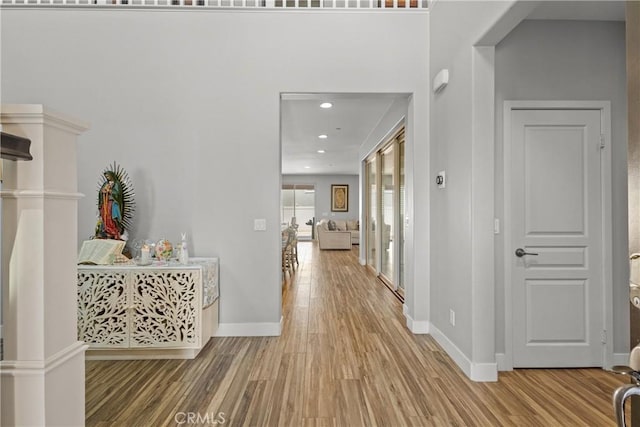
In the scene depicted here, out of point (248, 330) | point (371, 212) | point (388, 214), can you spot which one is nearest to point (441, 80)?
point (248, 330)

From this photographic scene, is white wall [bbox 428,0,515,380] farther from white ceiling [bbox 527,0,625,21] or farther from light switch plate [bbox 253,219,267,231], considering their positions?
light switch plate [bbox 253,219,267,231]

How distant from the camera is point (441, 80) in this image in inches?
115

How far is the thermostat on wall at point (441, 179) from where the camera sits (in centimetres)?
297

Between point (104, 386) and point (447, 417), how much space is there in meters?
2.32

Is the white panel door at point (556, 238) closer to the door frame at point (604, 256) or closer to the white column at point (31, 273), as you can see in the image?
the door frame at point (604, 256)

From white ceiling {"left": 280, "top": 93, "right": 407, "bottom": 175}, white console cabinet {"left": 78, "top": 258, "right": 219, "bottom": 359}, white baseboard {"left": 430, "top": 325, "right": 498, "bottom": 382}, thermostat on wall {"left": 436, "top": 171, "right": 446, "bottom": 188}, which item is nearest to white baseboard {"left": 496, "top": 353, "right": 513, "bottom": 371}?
white baseboard {"left": 430, "top": 325, "right": 498, "bottom": 382}

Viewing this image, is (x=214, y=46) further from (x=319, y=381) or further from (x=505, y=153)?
(x=319, y=381)

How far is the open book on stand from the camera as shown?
9.20 ft

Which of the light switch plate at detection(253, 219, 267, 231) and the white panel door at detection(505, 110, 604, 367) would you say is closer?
the white panel door at detection(505, 110, 604, 367)

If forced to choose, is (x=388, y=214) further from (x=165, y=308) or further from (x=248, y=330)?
(x=165, y=308)

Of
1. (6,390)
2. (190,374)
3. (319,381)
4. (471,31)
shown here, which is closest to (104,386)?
(190,374)

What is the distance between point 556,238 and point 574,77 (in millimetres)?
1299

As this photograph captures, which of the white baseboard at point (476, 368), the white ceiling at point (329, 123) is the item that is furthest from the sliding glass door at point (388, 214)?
the white baseboard at point (476, 368)

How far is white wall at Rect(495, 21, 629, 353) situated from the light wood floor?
1.66ft
